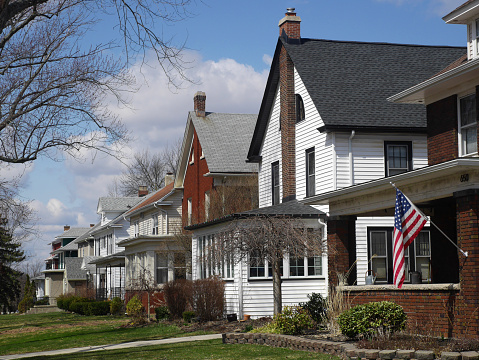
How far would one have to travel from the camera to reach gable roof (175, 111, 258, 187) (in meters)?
35.0

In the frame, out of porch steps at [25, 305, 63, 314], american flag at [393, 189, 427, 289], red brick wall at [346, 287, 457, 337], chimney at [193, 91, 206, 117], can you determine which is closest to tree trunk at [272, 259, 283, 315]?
red brick wall at [346, 287, 457, 337]

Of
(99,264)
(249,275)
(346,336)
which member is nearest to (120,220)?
(99,264)

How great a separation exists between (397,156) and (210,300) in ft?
27.7

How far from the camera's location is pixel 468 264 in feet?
44.0

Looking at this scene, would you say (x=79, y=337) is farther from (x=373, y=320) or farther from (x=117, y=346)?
(x=373, y=320)

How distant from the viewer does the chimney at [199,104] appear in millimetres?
39500

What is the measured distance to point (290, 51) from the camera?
1056 inches

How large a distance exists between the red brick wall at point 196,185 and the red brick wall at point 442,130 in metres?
17.4

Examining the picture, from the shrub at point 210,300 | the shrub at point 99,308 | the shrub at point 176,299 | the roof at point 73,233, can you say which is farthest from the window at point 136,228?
the roof at point 73,233

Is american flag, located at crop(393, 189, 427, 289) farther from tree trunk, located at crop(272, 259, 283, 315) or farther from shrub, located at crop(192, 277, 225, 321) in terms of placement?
shrub, located at crop(192, 277, 225, 321)

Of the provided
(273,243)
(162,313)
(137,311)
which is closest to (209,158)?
(137,311)

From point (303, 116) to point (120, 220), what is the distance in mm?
32514

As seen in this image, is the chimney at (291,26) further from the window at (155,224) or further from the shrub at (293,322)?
the window at (155,224)

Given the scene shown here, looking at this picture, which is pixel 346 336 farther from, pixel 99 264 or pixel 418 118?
pixel 99 264
